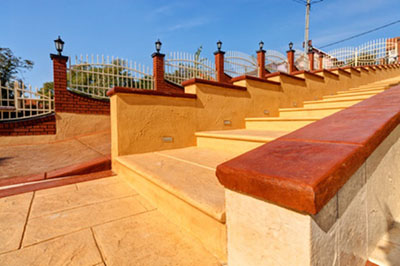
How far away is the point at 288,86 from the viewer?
4.22 metres

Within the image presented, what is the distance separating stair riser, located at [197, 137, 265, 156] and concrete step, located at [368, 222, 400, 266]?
3.62 feet

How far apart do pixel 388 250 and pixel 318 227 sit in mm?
696

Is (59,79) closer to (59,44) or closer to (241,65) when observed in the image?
(59,44)

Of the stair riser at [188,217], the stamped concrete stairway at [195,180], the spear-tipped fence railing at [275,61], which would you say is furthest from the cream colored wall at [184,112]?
the spear-tipped fence railing at [275,61]

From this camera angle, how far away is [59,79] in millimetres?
5133

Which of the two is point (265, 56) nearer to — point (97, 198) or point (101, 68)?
point (101, 68)

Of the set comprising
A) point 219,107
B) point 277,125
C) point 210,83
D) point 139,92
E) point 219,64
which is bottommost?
point 277,125

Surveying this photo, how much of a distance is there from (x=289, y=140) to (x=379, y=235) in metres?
0.70

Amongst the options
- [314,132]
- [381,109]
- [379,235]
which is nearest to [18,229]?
[314,132]

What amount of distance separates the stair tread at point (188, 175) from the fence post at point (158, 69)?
14.7 ft

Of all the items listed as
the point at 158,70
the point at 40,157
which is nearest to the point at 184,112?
the point at 40,157

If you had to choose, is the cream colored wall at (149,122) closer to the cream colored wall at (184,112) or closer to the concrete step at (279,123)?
the cream colored wall at (184,112)

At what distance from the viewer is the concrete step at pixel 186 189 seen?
103cm

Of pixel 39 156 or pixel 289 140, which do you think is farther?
pixel 39 156
